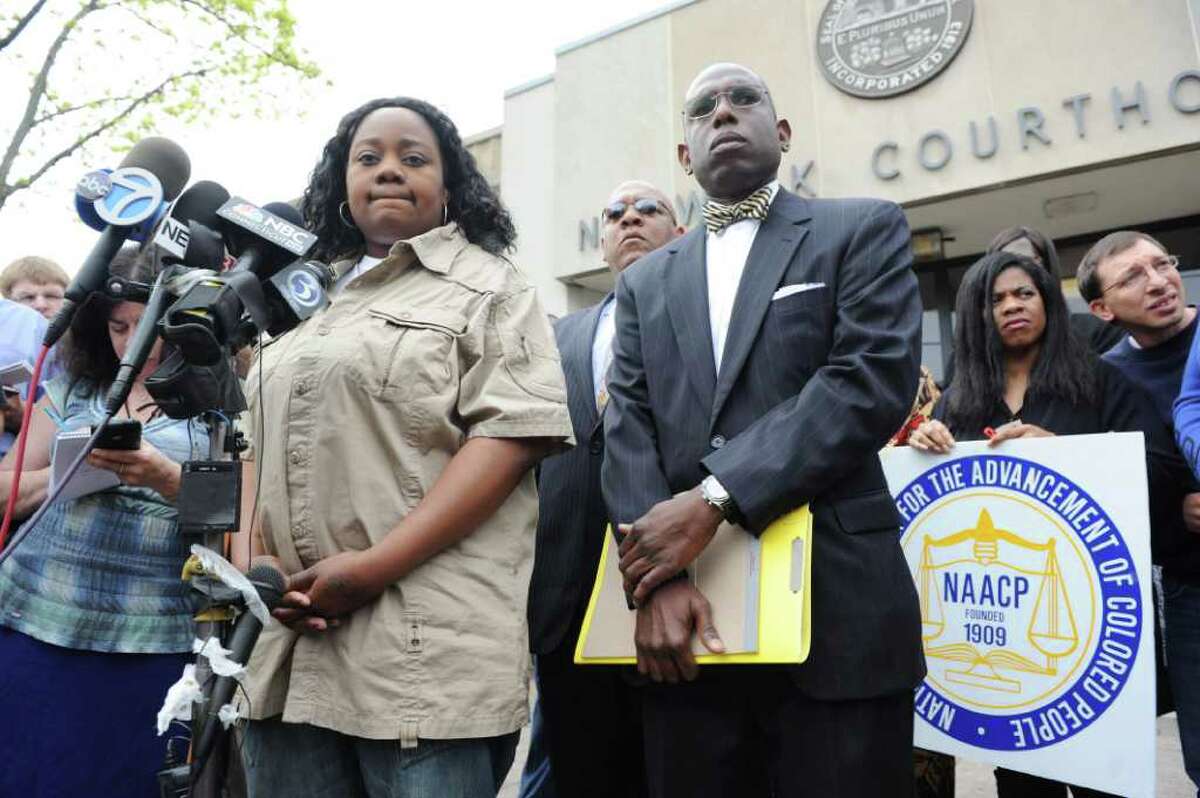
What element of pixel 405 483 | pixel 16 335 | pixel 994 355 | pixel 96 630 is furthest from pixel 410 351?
pixel 16 335

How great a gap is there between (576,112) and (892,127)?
3.69 m

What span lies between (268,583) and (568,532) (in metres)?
0.94

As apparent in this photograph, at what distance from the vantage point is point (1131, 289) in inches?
106

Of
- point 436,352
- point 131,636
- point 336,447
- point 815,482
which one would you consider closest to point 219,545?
point 336,447

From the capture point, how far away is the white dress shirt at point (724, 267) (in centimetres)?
188

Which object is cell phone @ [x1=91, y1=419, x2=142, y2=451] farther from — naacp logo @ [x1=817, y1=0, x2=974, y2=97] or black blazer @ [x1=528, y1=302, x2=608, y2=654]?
naacp logo @ [x1=817, y1=0, x2=974, y2=97]

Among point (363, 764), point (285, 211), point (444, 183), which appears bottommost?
point (363, 764)

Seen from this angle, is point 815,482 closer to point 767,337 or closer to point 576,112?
point 767,337

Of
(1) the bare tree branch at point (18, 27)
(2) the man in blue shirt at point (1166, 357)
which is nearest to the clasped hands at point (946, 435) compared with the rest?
(2) the man in blue shirt at point (1166, 357)

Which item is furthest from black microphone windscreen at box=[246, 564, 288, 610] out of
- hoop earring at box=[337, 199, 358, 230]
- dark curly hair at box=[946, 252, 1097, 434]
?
dark curly hair at box=[946, 252, 1097, 434]

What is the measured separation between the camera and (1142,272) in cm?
268

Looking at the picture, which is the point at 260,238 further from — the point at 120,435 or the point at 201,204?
the point at 120,435

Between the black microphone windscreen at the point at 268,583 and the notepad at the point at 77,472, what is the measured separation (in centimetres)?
38

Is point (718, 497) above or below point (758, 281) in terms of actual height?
below
